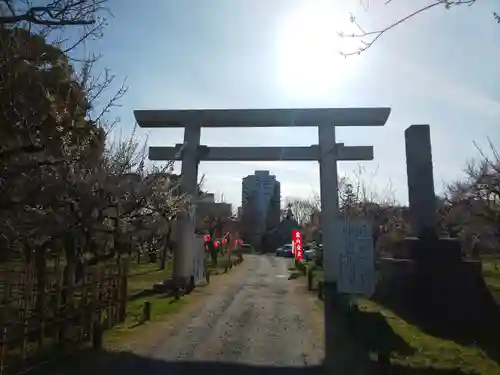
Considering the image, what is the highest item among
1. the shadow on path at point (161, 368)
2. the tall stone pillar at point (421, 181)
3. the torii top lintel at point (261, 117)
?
the torii top lintel at point (261, 117)

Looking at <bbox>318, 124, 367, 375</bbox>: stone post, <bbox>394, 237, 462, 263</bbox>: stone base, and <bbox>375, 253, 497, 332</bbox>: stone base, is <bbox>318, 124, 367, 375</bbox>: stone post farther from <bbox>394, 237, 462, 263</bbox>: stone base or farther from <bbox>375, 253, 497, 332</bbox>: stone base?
<bbox>394, 237, 462, 263</bbox>: stone base

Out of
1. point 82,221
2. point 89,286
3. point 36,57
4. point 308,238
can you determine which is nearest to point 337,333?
point 89,286

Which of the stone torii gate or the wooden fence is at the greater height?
the stone torii gate

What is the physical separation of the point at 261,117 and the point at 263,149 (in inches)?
64.2

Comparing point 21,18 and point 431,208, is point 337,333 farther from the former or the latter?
point 21,18

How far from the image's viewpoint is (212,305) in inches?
537

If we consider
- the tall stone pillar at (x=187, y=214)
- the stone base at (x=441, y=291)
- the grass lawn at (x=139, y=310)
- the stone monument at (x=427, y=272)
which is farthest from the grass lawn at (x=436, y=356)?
the tall stone pillar at (x=187, y=214)

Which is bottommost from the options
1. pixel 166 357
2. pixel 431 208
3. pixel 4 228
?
pixel 166 357

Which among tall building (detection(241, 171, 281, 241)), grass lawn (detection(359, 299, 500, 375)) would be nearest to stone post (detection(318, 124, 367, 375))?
grass lawn (detection(359, 299, 500, 375))

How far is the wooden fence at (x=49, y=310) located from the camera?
6387 mm

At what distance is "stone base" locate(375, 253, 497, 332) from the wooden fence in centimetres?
726

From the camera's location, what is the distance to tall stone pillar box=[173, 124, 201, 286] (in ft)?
53.0

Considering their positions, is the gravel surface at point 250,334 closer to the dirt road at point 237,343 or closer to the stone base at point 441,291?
the dirt road at point 237,343

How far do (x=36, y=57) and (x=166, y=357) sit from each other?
16.8ft
